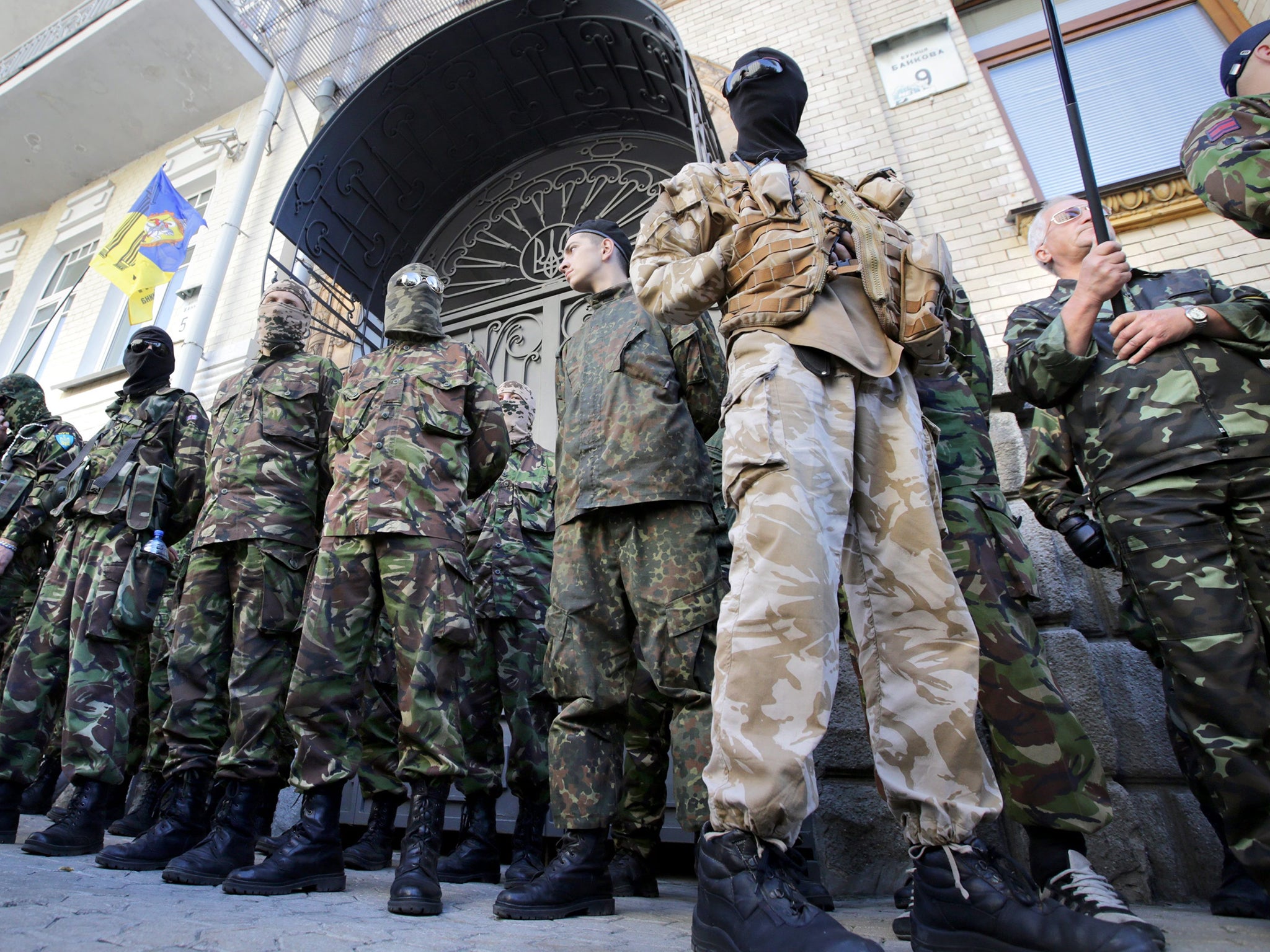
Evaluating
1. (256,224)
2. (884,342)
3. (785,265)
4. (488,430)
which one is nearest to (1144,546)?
(884,342)

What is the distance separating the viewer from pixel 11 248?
9.58 meters

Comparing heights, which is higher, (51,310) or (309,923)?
(51,310)

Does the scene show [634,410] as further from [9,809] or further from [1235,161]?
[9,809]

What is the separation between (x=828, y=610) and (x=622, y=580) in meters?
0.88

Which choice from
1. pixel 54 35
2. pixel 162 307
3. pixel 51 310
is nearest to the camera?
pixel 162 307

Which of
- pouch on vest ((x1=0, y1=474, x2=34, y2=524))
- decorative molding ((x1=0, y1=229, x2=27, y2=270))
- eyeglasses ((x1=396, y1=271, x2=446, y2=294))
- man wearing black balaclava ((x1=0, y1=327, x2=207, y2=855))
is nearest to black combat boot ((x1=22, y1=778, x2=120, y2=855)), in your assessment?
man wearing black balaclava ((x1=0, y1=327, x2=207, y2=855))

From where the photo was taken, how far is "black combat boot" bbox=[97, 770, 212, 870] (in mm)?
2098

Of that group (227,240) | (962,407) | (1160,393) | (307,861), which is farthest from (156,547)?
(227,240)

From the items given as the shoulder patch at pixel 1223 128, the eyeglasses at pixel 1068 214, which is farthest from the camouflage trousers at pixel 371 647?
the shoulder patch at pixel 1223 128

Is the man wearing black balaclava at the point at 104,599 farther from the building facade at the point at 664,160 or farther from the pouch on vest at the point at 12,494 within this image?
the building facade at the point at 664,160

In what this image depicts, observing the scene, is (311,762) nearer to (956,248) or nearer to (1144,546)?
(1144,546)

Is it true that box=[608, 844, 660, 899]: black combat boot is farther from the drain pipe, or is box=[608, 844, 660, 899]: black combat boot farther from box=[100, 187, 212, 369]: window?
box=[100, 187, 212, 369]: window

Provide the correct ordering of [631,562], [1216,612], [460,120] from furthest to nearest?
[460,120]
[631,562]
[1216,612]

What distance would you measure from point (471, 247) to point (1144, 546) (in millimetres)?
4916
